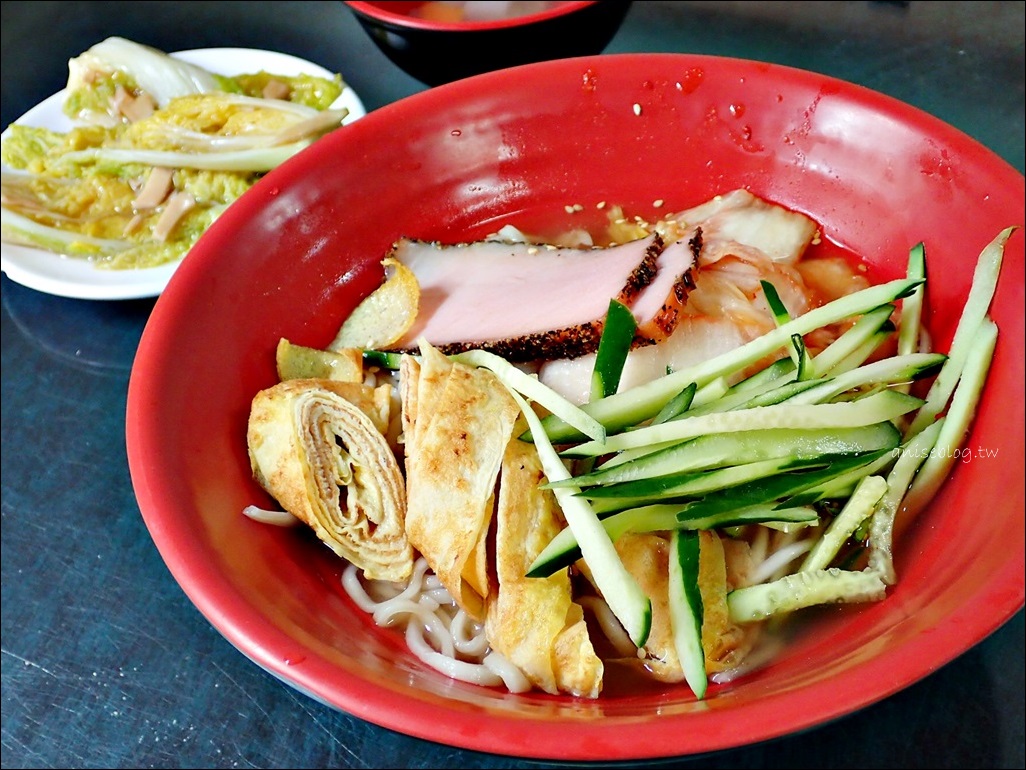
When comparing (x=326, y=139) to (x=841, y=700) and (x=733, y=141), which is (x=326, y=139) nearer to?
(x=733, y=141)

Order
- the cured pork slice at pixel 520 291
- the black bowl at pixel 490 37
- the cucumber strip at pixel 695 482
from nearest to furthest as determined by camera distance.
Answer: the cucumber strip at pixel 695 482, the cured pork slice at pixel 520 291, the black bowl at pixel 490 37

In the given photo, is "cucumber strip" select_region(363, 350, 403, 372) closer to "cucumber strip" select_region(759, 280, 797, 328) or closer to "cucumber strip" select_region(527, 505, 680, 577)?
"cucumber strip" select_region(527, 505, 680, 577)

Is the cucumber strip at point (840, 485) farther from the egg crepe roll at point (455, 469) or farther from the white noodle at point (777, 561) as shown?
the egg crepe roll at point (455, 469)

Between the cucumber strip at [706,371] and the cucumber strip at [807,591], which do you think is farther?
the cucumber strip at [706,371]

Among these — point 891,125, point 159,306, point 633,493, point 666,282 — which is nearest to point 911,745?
point 633,493

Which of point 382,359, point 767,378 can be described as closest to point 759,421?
point 767,378

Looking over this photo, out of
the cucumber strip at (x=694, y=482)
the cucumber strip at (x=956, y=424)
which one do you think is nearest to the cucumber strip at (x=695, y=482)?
the cucumber strip at (x=694, y=482)
